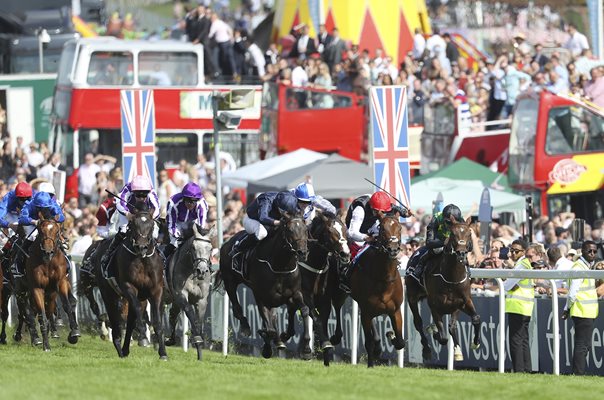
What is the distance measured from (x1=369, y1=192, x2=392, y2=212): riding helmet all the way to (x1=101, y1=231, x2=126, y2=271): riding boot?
2.48 m

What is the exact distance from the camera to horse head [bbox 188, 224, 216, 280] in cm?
1592

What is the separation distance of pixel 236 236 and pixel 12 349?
266 cm

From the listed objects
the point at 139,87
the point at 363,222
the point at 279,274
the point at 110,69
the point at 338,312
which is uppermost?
the point at 110,69

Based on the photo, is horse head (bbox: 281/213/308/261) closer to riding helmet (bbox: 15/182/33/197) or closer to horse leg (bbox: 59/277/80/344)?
horse leg (bbox: 59/277/80/344)

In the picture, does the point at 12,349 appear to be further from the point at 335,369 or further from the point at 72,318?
the point at 335,369

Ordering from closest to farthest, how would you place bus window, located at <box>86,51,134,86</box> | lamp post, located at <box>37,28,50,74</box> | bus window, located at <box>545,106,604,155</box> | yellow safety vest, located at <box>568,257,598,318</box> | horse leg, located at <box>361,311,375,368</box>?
yellow safety vest, located at <box>568,257,598,318</box>, horse leg, located at <box>361,311,375,368</box>, bus window, located at <box>545,106,604,155</box>, bus window, located at <box>86,51,134,86</box>, lamp post, located at <box>37,28,50,74</box>

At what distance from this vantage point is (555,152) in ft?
81.3

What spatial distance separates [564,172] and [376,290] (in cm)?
971

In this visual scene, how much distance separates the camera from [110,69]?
29609 millimetres

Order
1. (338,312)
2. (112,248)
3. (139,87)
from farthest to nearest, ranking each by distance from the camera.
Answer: (139,87) < (338,312) < (112,248)

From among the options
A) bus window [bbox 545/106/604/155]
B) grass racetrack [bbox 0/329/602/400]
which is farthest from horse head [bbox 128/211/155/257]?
bus window [bbox 545/106/604/155]

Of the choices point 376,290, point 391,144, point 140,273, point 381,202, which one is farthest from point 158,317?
point 391,144

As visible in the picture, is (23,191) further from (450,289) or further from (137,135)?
(450,289)

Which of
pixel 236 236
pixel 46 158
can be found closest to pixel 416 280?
pixel 236 236
